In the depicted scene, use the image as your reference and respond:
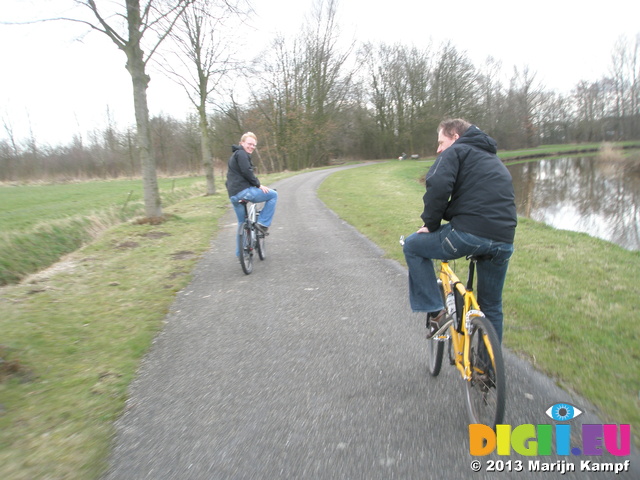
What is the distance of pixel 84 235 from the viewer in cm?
1140

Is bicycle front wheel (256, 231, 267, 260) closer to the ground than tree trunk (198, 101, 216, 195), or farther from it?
closer to the ground

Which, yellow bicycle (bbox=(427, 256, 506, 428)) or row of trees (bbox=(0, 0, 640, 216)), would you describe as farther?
row of trees (bbox=(0, 0, 640, 216))

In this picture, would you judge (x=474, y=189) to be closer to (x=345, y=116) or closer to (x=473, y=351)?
(x=473, y=351)

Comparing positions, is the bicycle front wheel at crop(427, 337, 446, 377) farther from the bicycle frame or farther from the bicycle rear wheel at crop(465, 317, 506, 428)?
the bicycle rear wheel at crop(465, 317, 506, 428)

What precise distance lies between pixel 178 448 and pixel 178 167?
44849 mm

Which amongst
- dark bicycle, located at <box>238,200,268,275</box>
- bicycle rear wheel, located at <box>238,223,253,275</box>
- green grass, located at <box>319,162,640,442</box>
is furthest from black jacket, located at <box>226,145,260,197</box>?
green grass, located at <box>319,162,640,442</box>

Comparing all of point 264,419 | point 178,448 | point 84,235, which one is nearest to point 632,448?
point 264,419

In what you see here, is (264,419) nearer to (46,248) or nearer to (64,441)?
(64,441)

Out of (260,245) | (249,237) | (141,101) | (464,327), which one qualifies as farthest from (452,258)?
(141,101)

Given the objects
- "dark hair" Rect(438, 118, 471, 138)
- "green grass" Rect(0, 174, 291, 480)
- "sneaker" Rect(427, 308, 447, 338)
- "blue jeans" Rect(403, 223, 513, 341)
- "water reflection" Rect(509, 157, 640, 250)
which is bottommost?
"water reflection" Rect(509, 157, 640, 250)

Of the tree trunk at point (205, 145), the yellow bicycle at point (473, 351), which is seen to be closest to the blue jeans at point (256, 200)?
the yellow bicycle at point (473, 351)

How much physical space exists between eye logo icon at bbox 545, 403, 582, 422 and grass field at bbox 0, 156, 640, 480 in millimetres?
218

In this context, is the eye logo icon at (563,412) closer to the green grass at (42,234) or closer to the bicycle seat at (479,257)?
the bicycle seat at (479,257)

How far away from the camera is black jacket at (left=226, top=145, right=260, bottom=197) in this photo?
655 centimetres
